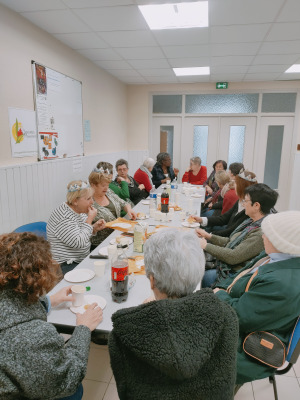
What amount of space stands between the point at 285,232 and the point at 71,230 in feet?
5.07

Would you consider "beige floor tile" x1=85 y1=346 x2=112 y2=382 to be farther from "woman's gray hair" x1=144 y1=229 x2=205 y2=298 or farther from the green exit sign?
the green exit sign

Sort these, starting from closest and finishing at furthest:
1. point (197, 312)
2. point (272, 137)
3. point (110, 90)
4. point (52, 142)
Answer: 1. point (197, 312)
2. point (52, 142)
3. point (110, 90)
4. point (272, 137)

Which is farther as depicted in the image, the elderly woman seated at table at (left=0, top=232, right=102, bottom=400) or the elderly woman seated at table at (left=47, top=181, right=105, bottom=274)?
the elderly woman seated at table at (left=47, top=181, right=105, bottom=274)

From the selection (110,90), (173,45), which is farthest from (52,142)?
(110,90)

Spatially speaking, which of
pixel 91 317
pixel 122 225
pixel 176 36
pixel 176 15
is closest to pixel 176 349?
pixel 91 317

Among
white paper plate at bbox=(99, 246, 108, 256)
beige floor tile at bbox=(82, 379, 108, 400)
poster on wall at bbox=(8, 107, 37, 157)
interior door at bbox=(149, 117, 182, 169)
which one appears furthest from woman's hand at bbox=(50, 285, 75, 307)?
interior door at bbox=(149, 117, 182, 169)

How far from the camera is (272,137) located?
244 inches

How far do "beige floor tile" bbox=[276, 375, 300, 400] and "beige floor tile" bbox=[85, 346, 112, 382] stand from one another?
116 cm

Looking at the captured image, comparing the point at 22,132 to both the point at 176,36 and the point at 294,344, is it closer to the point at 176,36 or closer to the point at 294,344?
the point at 176,36

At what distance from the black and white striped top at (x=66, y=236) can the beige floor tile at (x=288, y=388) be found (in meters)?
1.71

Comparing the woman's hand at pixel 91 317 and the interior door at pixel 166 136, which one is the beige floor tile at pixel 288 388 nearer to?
the woman's hand at pixel 91 317

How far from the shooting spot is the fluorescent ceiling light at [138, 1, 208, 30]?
2.60 m

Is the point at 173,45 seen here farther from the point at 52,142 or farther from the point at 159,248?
the point at 159,248

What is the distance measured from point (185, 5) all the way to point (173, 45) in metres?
1.07
